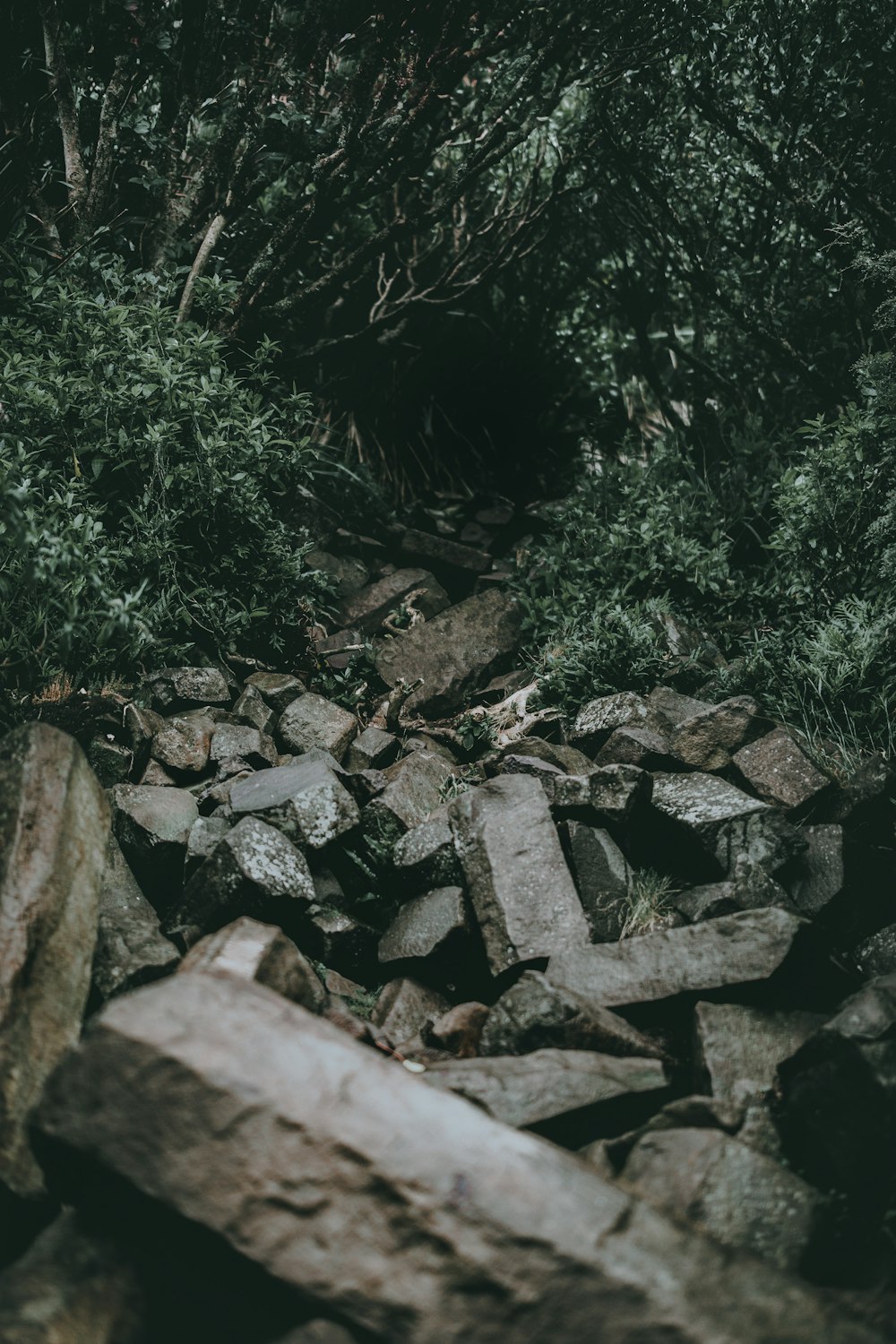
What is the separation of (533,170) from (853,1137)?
6.58 metres

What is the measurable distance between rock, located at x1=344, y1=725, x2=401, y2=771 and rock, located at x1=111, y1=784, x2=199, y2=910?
33.9 inches

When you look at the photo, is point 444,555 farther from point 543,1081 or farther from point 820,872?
point 543,1081

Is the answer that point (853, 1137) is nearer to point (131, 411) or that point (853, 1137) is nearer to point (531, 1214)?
point (531, 1214)

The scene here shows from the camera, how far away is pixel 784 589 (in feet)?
16.5

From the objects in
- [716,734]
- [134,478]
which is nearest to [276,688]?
[134,478]

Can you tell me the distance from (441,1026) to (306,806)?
36.8 inches

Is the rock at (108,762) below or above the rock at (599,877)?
below

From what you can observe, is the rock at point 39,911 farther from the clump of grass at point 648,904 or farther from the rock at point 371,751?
the clump of grass at point 648,904

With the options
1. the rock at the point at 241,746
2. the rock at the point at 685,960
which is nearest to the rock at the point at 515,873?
the rock at the point at 685,960

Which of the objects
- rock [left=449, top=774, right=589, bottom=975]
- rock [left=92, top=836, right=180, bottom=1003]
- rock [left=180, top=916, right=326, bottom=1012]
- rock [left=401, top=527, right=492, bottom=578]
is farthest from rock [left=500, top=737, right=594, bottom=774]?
rock [left=401, top=527, right=492, bottom=578]

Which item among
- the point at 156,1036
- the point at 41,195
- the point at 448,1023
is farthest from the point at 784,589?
the point at 41,195

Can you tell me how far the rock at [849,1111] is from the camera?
2.17 meters

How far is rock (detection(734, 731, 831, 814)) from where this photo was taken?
12.0ft

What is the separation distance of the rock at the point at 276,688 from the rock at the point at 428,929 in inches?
57.0
